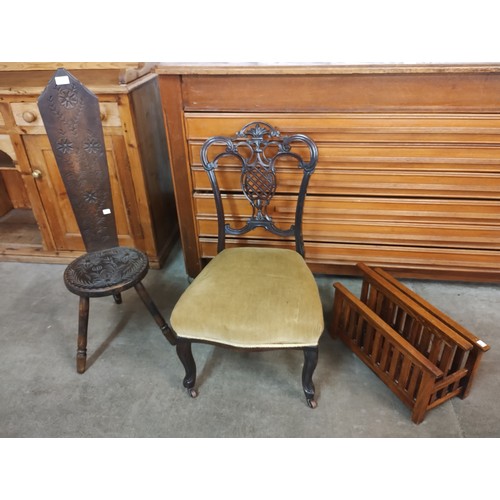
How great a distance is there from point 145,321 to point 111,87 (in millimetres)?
1107

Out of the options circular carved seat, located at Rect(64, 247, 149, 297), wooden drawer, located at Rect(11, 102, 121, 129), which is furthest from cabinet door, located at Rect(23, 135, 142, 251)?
circular carved seat, located at Rect(64, 247, 149, 297)

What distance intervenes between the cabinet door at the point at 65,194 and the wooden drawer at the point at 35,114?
2.6 inches

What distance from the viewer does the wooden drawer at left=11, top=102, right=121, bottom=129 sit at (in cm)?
188

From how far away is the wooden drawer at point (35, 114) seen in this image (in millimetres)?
1882

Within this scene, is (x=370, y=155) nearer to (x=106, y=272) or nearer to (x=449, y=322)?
(x=449, y=322)

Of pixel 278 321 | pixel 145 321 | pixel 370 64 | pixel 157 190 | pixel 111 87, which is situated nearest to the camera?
pixel 278 321

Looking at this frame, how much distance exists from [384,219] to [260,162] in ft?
2.29

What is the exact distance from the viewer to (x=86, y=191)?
1.60 metres

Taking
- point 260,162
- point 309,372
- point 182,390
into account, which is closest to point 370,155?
point 260,162

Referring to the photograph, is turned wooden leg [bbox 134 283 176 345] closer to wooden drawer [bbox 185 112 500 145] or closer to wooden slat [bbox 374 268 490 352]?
wooden drawer [bbox 185 112 500 145]

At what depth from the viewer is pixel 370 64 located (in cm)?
155

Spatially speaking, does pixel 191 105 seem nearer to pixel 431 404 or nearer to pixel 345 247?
pixel 345 247

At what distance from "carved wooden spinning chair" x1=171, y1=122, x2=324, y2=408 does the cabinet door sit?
1.90 feet

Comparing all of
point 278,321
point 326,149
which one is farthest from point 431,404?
point 326,149
